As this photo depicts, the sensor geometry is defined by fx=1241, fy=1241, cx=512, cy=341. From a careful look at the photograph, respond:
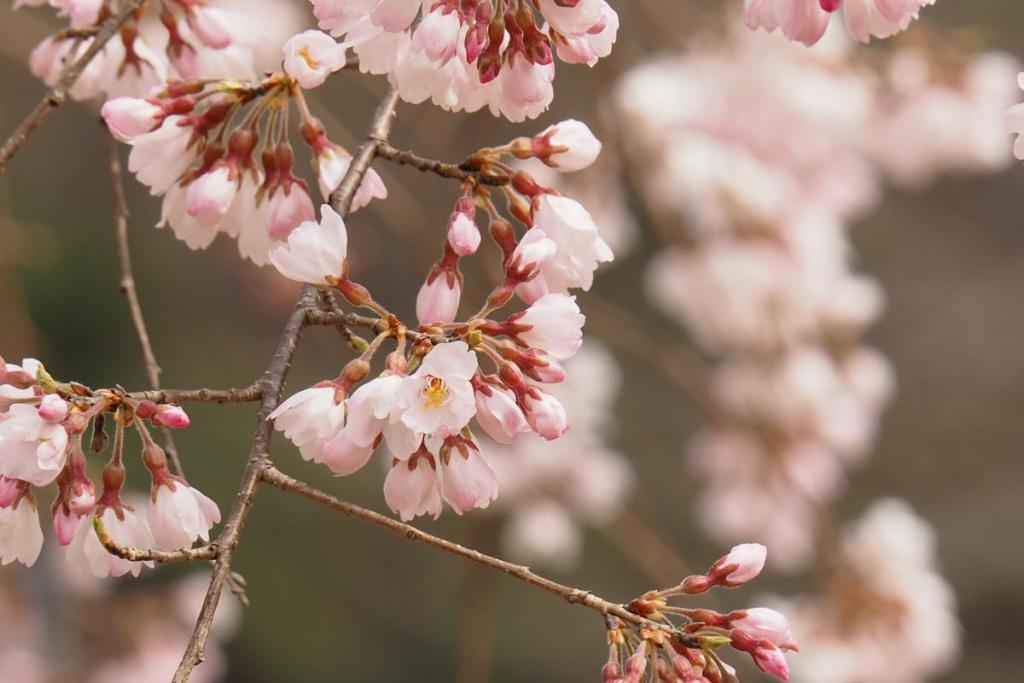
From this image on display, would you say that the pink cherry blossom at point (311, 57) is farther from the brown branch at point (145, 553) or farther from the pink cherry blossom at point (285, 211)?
the brown branch at point (145, 553)

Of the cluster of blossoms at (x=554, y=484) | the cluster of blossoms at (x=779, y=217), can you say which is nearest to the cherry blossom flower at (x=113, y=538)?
the cluster of blossoms at (x=779, y=217)

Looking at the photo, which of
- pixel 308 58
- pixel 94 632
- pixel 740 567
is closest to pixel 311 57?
pixel 308 58

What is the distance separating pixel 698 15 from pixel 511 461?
0.99 metres

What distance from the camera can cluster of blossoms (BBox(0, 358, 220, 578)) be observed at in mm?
617

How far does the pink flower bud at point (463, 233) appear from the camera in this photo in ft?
2.25

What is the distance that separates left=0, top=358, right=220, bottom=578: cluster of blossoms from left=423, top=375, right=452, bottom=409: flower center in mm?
124

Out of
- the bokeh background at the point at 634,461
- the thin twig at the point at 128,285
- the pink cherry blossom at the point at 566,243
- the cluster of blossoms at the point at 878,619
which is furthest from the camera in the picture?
the bokeh background at the point at 634,461

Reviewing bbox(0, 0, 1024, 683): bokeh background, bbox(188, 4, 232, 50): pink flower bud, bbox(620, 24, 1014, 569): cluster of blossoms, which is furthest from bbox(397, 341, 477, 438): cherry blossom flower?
bbox(0, 0, 1024, 683): bokeh background

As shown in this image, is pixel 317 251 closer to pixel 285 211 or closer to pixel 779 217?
pixel 285 211

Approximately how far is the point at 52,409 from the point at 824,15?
459 mm

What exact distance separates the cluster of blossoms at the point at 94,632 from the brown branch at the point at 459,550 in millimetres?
1735

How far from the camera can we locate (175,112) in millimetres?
758

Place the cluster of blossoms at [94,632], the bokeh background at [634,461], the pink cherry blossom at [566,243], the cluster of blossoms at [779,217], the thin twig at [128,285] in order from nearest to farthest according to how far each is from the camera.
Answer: the pink cherry blossom at [566,243] → the thin twig at [128,285] → the cluster of blossoms at [779,217] → the cluster of blossoms at [94,632] → the bokeh background at [634,461]

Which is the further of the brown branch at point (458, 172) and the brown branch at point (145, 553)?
the brown branch at point (458, 172)
